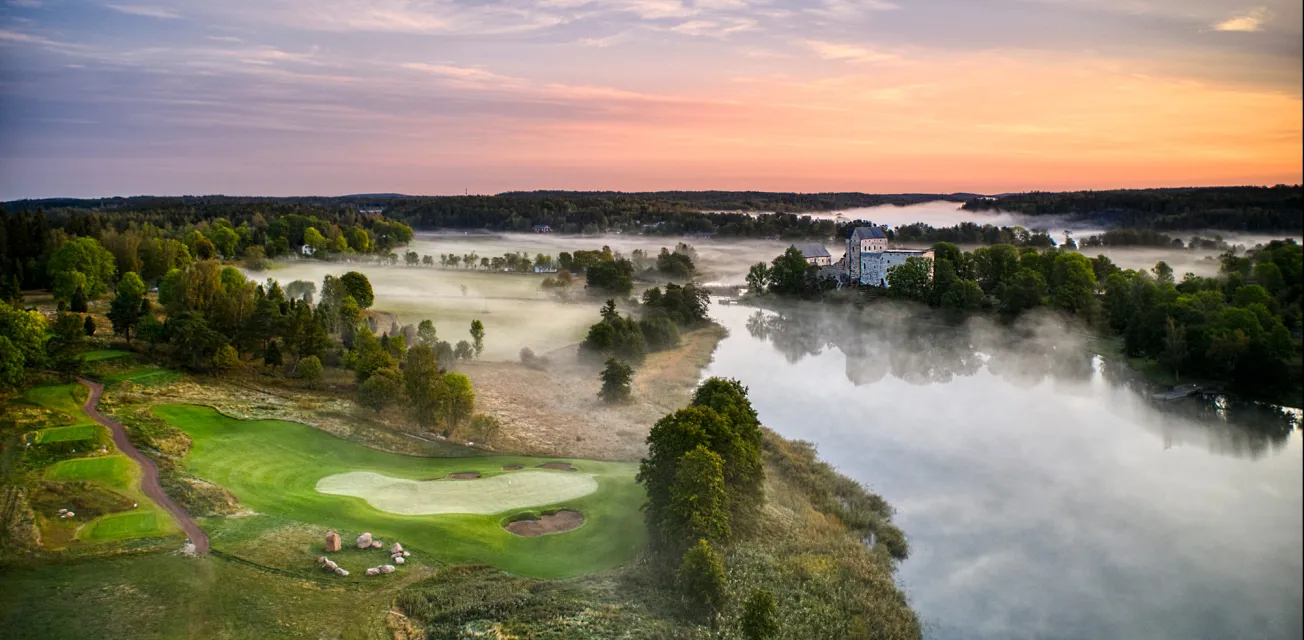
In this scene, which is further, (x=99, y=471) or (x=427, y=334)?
(x=427, y=334)

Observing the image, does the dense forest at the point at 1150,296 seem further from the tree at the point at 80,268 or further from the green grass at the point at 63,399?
the tree at the point at 80,268

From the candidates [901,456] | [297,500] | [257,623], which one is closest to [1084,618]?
[901,456]

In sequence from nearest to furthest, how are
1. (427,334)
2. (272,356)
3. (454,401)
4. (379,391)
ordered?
(454,401)
(379,391)
(272,356)
(427,334)

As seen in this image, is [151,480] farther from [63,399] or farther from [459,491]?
[63,399]

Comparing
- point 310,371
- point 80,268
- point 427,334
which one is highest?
point 80,268

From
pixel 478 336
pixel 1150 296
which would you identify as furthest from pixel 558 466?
pixel 1150 296

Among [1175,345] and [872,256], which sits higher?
[872,256]

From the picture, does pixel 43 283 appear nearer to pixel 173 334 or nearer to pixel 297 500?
pixel 173 334
